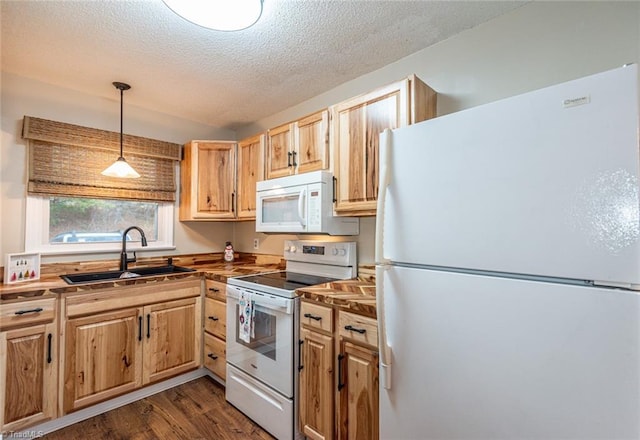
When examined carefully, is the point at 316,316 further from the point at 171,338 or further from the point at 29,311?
the point at 29,311

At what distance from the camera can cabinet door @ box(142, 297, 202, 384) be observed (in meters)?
2.24

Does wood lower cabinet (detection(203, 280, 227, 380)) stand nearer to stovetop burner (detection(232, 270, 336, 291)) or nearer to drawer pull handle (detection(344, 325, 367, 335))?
stovetop burner (detection(232, 270, 336, 291))

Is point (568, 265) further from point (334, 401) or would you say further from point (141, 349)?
point (141, 349)

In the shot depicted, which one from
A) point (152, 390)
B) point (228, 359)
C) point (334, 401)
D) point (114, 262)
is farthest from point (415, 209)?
point (114, 262)

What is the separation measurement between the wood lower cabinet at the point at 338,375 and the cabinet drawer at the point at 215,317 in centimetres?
86

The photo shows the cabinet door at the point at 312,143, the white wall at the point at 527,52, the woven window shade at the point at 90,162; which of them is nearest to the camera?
the white wall at the point at 527,52

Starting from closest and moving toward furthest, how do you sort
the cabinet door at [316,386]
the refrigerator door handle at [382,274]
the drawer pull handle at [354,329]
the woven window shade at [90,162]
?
the refrigerator door handle at [382,274] → the drawer pull handle at [354,329] → the cabinet door at [316,386] → the woven window shade at [90,162]

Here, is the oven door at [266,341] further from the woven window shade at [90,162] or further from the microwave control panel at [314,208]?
the woven window shade at [90,162]

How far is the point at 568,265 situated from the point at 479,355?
388 mm

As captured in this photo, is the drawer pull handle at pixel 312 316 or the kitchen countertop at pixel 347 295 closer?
the kitchen countertop at pixel 347 295

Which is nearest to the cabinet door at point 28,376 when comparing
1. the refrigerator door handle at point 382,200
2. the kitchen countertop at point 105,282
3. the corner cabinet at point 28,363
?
the corner cabinet at point 28,363

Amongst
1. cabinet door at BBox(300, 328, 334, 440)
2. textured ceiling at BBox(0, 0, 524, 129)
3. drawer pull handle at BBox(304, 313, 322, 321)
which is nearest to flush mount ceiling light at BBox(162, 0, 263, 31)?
textured ceiling at BBox(0, 0, 524, 129)

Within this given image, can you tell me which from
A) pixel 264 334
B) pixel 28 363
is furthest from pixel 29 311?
pixel 264 334

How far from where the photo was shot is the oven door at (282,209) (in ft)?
6.61
